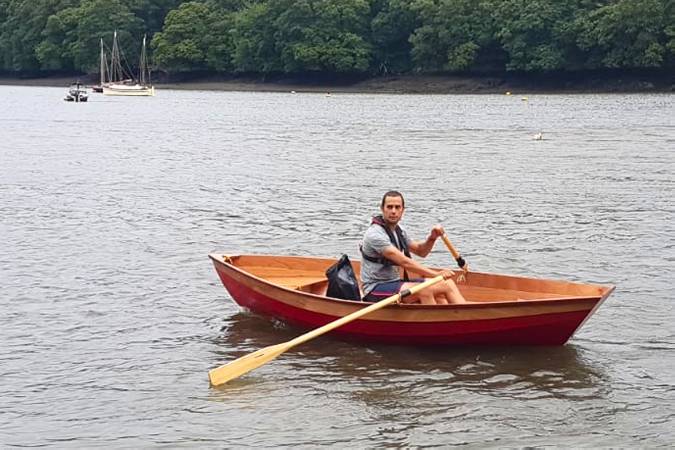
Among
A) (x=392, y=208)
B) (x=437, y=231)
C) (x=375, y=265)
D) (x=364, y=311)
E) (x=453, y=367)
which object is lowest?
(x=453, y=367)

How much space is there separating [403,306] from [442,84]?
104m

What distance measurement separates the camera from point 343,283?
12.5 meters

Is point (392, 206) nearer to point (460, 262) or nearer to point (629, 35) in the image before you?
point (460, 262)

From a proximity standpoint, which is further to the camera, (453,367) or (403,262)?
(403,262)

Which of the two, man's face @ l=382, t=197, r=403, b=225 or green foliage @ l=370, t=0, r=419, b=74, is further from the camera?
green foliage @ l=370, t=0, r=419, b=74

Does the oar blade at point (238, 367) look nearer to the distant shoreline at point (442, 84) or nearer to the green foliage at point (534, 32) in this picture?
the distant shoreline at point (442, 84)

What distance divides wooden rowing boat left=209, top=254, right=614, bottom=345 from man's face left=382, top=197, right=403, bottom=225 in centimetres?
101

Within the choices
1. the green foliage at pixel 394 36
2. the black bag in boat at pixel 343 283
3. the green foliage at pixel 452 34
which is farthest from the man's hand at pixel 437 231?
the green foliage at pixel 394 36

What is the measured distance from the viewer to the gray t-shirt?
12.0m

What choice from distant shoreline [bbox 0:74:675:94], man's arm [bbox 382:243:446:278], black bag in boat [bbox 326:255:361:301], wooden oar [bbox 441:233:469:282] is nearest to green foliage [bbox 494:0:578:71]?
distant shoreline [bbox 0:74:675:94]

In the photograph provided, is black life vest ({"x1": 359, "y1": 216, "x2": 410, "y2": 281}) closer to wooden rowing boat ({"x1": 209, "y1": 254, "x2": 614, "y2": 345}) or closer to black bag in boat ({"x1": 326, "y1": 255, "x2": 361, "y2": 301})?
black bag in boat ({"x1": 326, "y1": 255, "x2": 361, "y2": 301})

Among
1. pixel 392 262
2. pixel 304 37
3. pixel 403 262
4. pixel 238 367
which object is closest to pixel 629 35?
pixel 304 37

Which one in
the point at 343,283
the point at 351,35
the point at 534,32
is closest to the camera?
the point at 343,283

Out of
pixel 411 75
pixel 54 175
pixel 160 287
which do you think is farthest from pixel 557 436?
pixel 411 75
